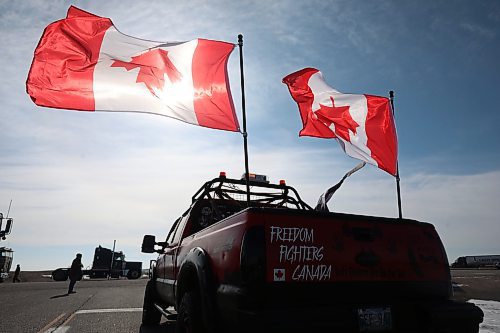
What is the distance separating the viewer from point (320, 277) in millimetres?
3008

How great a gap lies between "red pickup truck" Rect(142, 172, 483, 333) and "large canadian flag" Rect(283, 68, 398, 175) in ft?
13.5

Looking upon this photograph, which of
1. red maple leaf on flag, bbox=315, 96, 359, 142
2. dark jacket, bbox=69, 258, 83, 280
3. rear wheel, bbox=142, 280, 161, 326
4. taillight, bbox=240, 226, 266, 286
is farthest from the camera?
dark jacket, bbox=69, 258, 83, 280

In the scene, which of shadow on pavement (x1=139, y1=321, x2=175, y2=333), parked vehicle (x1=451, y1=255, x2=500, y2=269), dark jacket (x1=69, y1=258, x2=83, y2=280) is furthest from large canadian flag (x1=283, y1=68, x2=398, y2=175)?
parked vehicle (x1=451, y1=255, x2=500, y2=269)

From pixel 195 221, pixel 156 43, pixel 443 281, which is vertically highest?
pixel 156 43

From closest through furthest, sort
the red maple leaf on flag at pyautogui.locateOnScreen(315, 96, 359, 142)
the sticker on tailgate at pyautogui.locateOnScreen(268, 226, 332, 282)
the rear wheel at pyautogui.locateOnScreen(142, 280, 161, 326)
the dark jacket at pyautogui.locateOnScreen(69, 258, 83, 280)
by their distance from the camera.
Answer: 1. the sticker on tailgate at pyautogui.locateOnScreen(268, 226, 332, 282)
2. the rear wheel at pyautogui.locateOnScreen(142, 280, 161, 326)
3. the red maple leaf on flag at pyautogui.locateOnScreen(315, 96, 359, 142)
4. the dark jacket at pyautogui.locateOnScreen(69, 258, 83, 280)

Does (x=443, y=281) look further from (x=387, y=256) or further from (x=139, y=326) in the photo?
(x=139, y=326)

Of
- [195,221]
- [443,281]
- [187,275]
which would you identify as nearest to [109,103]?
[195,221]

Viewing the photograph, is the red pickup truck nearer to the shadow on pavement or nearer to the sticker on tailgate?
the sticker on tailgate

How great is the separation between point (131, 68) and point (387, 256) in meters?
5.20

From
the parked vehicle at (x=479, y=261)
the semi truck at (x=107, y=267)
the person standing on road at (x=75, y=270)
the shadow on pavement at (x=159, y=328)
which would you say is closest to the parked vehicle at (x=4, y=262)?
the semi truck at (x=107, y=267)

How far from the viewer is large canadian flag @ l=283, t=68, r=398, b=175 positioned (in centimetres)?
763

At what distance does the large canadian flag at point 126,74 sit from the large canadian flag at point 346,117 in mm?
2059

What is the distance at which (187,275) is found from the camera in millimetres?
3961

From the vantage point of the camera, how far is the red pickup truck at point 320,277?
2.80m
